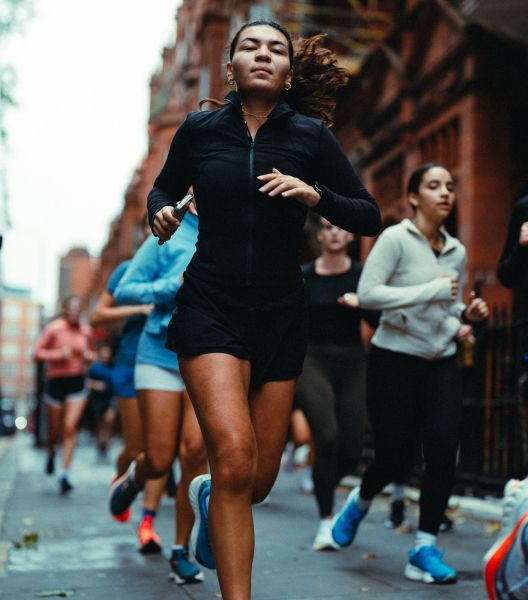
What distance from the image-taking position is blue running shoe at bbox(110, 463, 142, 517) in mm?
5981

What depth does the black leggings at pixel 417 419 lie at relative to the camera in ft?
16.7

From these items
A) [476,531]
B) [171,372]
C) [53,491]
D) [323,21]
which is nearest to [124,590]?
[171,372]

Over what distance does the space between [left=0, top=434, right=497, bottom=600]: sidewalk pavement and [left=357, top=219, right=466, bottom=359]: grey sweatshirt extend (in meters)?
1.20

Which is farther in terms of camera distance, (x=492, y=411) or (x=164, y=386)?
(x=492, y=411)

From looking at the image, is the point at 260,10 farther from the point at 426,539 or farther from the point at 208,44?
the point at 426,539

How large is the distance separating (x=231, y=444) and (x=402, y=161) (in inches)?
533

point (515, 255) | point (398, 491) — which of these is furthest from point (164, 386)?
point (398, 491)

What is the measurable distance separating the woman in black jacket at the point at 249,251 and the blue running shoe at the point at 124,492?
2276mm

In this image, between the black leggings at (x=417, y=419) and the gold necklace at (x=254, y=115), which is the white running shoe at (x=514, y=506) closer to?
the gold necklace at (x=254, y=115)

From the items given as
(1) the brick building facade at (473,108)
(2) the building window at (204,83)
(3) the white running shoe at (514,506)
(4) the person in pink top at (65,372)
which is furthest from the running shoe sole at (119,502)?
(2) the building window at (204,83)

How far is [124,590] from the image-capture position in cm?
482

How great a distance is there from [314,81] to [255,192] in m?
0.84

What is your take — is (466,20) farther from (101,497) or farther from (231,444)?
(231,444)

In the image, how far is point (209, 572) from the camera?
530 centimetres
